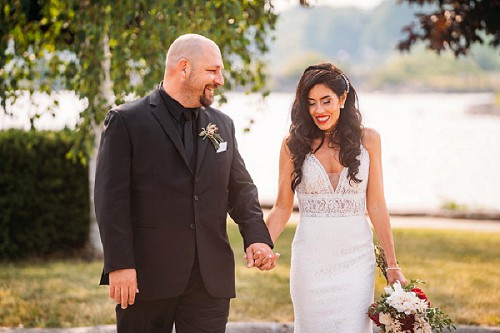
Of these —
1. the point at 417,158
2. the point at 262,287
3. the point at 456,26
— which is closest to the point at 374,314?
the point at 262,287

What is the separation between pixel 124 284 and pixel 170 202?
40 cm

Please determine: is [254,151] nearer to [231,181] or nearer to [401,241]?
[401,241]

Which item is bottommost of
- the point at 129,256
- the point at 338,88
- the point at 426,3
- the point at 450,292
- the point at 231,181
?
the point at 450,292

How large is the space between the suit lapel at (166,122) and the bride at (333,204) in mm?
862

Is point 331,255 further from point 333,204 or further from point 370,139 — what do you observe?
point 370,139

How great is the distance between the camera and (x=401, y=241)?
1173 centimetres

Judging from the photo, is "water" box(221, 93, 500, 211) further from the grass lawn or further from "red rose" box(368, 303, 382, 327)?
the grass lawn

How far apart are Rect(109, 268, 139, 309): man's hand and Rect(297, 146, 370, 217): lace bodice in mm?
1163

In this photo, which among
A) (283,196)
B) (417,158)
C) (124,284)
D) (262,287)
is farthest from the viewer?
(417,158)

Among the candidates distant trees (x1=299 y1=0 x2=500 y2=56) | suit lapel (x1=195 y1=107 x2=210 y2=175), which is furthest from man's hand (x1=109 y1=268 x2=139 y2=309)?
distant trees (x1=299 y1=0 x2=500 y2=56)

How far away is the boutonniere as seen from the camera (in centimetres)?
397

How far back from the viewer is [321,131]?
461 centimetres

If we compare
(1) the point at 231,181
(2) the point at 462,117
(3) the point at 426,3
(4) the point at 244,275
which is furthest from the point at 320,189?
(2) the point at 462,117

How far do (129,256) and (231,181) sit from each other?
0.65 meters
